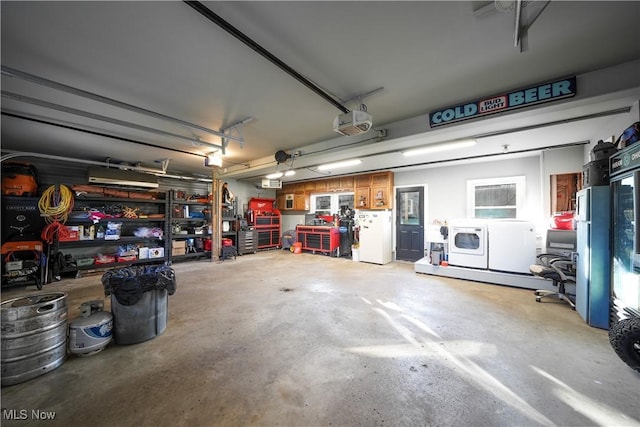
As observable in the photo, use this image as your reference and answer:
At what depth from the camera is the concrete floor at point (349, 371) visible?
1.48 meters

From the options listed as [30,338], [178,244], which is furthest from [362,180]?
[30,338]

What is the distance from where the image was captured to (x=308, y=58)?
2004 millimetres

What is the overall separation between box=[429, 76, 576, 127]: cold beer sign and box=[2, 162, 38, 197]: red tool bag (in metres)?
7.20

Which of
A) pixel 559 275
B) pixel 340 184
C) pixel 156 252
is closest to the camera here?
pixel 559 275

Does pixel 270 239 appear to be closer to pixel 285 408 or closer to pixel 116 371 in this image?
pixel 116 371

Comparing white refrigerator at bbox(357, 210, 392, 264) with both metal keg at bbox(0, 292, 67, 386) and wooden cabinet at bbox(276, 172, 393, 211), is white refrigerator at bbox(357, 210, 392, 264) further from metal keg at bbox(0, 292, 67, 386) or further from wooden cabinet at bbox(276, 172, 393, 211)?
metal keg at bbox(0, 292, 67, 386)

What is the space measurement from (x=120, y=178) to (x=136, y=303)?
454cm

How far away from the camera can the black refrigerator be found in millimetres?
2064

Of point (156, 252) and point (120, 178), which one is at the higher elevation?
point (120, 178)

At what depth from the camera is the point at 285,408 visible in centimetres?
153

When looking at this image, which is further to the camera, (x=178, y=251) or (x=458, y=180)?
(x=178, y=251)

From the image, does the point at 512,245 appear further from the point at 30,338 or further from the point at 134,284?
the point at 30,338
